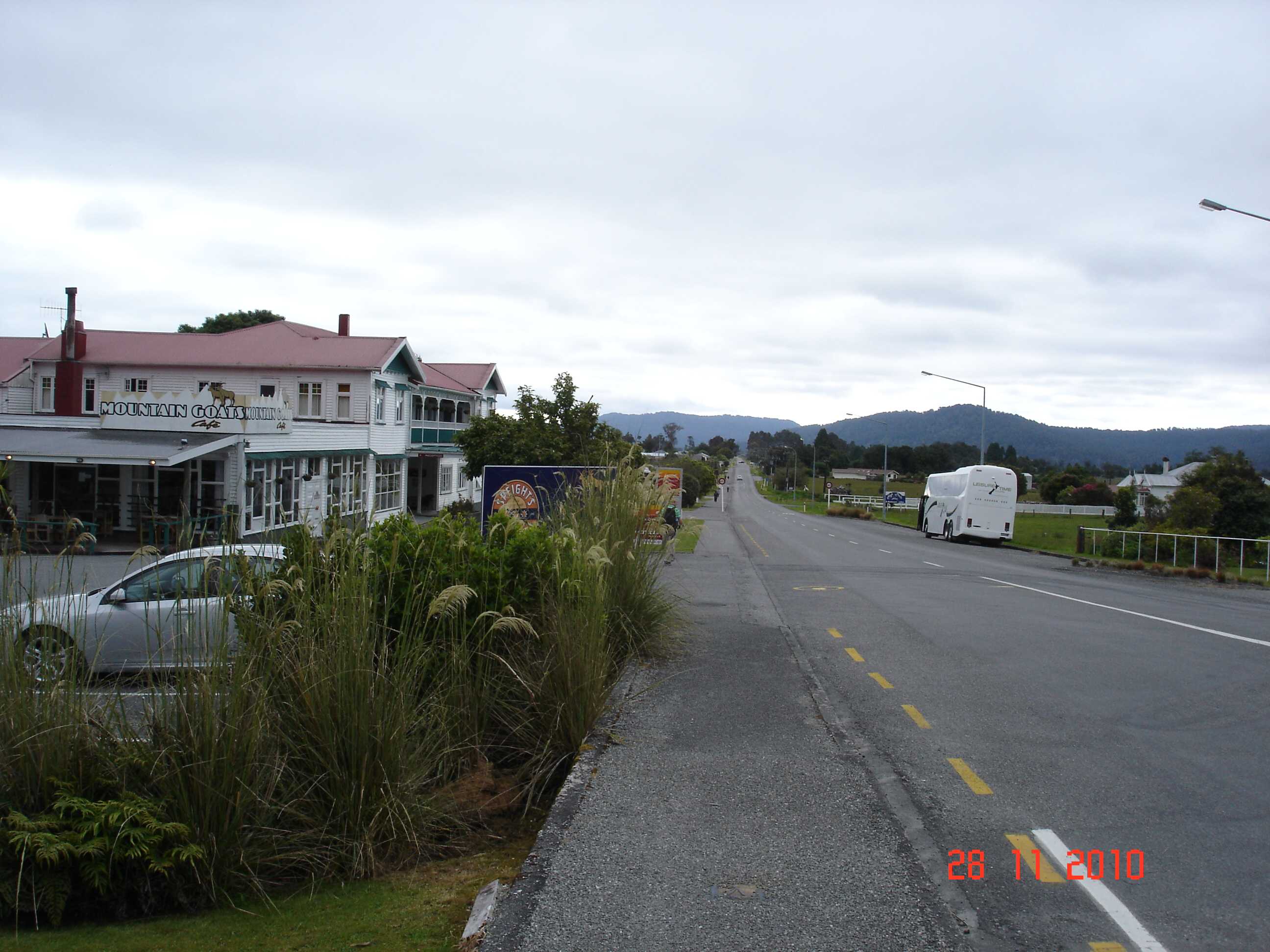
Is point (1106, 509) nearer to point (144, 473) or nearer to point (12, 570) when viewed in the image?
point (144, 473)

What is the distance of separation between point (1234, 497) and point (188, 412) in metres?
41.6

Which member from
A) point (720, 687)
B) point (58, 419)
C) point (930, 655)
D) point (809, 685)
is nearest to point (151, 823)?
point (720, 687)

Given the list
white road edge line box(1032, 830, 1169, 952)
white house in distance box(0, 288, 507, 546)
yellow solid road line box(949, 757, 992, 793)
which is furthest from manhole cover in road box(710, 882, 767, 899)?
white house in distance box(0, 288, 507, 546)

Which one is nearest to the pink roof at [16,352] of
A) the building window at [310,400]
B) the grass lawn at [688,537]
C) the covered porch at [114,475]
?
the building window at [310,400]

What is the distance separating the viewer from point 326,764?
192 inches

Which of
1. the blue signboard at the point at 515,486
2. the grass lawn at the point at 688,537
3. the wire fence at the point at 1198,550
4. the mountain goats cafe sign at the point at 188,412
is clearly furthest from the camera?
the grass lawn at the point at 688,537

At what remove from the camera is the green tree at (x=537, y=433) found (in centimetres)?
3572

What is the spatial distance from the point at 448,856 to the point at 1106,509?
347 ft

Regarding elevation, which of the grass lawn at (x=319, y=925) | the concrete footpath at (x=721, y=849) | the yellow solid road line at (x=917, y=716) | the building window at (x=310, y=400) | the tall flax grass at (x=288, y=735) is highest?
the building window at (x=310, y=400)

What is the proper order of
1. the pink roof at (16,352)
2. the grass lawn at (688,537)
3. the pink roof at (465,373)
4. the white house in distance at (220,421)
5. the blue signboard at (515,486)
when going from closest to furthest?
the blue signboard at (515,486), the white house in distance at (220,421), the grass lawn at (688,537), the pink roof at (16,352), the pink roof at (465,373)

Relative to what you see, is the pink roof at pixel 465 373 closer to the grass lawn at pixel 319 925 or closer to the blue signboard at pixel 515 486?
the blue signboard at pixel 515 486
